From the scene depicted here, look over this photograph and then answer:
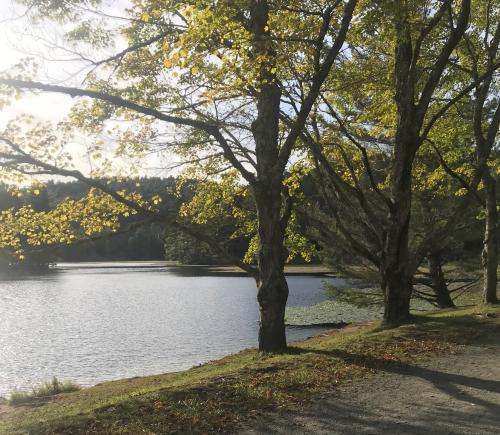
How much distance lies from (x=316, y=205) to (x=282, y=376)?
44.2ft

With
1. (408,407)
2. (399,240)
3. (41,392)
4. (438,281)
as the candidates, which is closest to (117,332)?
(41,392)

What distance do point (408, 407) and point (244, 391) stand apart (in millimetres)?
2125

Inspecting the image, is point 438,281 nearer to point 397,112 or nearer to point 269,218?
point 397,112

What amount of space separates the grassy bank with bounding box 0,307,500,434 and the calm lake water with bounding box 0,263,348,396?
6.69 meters

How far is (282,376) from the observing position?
25.8 feet

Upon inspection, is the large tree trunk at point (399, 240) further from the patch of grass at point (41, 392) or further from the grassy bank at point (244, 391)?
the patch of grass at point (41, 392)

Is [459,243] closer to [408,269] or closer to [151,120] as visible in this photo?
[408,269]

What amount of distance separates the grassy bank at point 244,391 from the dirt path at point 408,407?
40 centimetres

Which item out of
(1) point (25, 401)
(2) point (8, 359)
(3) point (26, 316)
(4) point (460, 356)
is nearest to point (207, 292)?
(3) point (26, 316)

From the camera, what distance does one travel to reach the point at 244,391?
23.1 ft

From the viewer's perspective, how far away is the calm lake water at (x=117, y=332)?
18.4 m

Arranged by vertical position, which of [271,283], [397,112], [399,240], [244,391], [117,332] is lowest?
[117,332]

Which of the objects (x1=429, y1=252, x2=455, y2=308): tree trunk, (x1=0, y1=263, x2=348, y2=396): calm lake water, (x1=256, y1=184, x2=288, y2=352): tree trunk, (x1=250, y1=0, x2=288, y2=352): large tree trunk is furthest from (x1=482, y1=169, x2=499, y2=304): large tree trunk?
(x1=0, y1=263, x2=348, y2=396): calm lake water

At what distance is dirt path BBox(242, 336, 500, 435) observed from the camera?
536 cm
